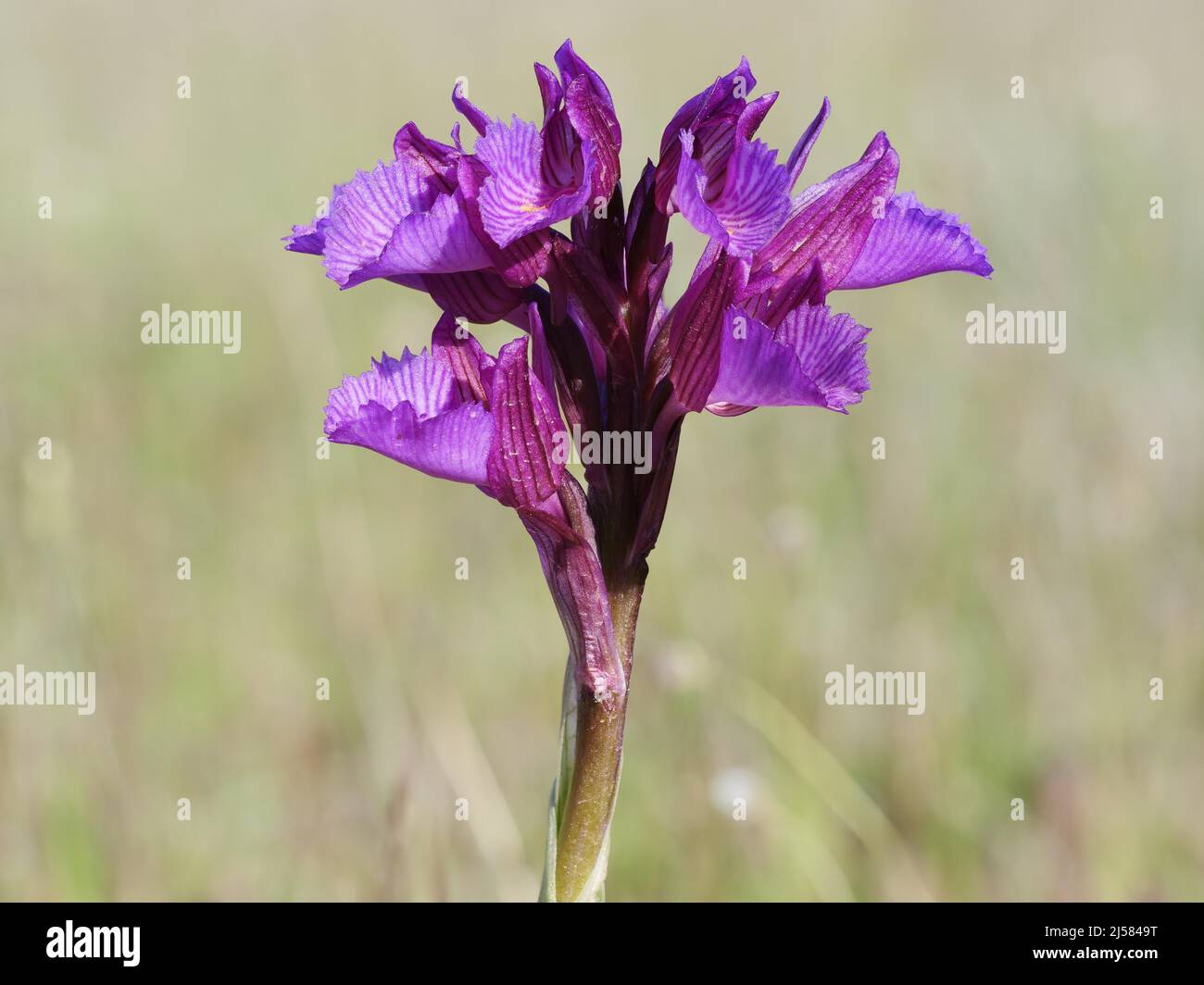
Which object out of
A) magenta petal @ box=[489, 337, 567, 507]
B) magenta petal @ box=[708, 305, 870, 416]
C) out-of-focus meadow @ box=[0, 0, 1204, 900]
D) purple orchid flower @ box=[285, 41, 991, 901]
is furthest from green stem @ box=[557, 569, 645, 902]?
out-of-focus meadow @ box=[0, 0, 1204, 900]

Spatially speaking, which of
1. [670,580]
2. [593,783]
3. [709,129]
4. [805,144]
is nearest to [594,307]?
[709,129]

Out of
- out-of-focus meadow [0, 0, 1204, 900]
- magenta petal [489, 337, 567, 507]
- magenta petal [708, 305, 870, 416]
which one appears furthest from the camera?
out-of-focus meadow [0, 0, 1204, 900]

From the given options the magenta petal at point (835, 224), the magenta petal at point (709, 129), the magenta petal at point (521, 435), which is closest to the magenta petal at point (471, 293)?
the magenta petal at point (521, 435)

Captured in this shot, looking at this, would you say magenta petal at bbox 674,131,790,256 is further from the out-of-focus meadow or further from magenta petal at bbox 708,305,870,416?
the out-of-focus meadow

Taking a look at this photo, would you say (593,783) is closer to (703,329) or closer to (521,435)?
(521,435)

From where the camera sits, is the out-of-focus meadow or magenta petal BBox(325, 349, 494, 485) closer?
magenta petal BBox(325, 349, 494, 485)

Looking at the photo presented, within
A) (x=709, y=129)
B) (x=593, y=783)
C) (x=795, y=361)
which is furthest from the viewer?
(x=593, y=783)

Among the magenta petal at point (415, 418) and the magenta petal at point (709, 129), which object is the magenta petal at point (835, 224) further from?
the magenta petal at point (415, 418)
